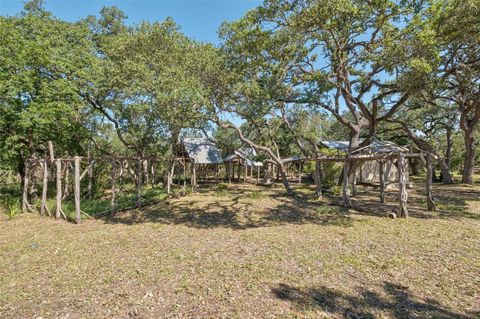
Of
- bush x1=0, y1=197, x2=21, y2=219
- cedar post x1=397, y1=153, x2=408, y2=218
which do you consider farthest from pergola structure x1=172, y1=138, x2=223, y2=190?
cedar post x1=397, y1=153, x2=408, y2=218

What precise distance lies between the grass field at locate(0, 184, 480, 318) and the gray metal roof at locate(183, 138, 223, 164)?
14226mm

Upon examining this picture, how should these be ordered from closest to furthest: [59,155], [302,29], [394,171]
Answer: [302,29], [59,155], [394,171]

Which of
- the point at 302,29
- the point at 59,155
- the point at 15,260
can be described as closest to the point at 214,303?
the point at 15,260

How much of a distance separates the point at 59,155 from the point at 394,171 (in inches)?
1050

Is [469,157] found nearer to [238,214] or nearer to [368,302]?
[238,214]

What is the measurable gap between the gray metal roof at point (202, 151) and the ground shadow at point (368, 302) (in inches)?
783

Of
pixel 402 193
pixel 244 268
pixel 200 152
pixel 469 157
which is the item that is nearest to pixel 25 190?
pixel 244 268

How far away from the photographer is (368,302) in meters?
4.20

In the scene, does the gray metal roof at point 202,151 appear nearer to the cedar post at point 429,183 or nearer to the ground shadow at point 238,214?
the ground shadow at point 238,214

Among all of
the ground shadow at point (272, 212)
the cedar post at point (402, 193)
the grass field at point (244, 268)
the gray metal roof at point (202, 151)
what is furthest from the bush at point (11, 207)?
the cedar post at point (402, 193)

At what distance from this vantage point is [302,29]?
30.4 ft

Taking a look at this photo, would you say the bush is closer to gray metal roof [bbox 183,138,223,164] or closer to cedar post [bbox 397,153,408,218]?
gray metal roof [bbox 183,138,223,164]

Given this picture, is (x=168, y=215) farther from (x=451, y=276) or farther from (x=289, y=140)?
(x=289, y=140)

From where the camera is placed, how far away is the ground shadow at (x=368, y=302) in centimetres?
388
